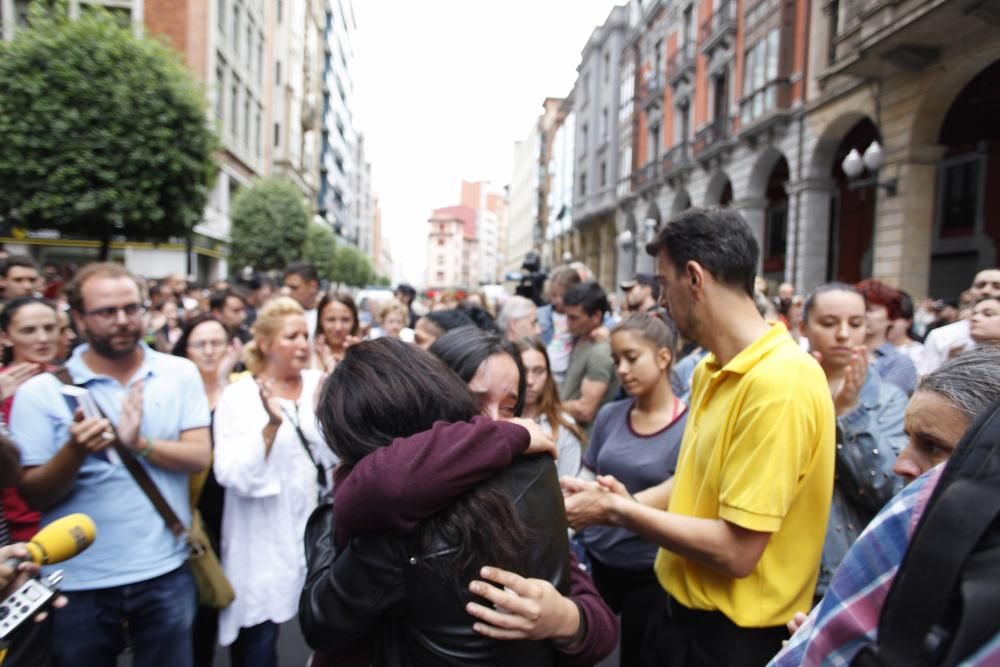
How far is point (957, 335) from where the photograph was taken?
16.3 ft

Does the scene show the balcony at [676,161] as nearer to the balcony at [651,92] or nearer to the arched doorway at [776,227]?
the arched doorway at [776,227]

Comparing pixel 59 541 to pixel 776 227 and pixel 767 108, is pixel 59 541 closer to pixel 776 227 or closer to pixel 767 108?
pixel 767 108

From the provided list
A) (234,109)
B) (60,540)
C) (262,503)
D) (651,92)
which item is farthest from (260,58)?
(60,540)

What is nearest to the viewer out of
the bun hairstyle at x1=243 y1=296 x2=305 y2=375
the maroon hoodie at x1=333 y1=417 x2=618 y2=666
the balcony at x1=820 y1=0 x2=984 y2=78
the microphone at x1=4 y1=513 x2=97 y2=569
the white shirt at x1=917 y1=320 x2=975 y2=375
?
the maroon hoodie at x1=333 y1=417 x2=618 y2=666

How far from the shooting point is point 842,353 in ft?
9.57

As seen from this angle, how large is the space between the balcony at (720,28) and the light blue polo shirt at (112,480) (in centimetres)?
2427

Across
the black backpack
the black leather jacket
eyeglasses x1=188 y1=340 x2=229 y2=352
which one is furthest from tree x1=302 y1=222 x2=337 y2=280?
the black backpack

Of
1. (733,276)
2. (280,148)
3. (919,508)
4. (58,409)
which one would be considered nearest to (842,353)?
(733,276)

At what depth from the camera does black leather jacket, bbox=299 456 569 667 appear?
1.41 m

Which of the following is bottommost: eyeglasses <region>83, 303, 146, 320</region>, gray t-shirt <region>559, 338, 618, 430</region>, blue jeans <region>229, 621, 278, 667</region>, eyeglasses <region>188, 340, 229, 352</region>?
blue jeans <region>229, 621, 278, 667</region>

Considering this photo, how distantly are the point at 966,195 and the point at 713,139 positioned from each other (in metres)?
9.19

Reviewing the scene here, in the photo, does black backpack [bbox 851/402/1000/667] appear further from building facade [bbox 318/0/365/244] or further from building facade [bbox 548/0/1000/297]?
building facade [bbox 318/0/365/244]

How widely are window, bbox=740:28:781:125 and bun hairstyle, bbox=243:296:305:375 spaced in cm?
1867

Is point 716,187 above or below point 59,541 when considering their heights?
above
